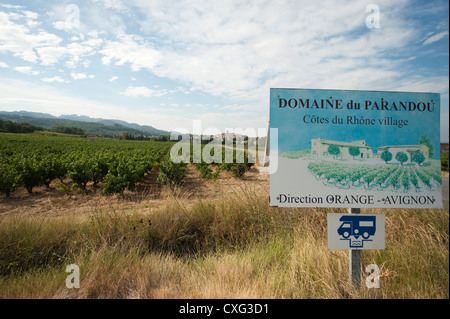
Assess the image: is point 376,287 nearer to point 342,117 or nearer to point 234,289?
point 234,289

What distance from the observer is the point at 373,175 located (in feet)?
8.38

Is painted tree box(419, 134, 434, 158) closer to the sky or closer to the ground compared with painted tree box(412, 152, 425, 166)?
closer to the sky

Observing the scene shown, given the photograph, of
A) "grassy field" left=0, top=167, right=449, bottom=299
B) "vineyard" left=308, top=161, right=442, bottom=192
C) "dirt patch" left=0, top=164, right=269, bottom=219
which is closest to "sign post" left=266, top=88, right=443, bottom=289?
"vineyard" left=308, top=161, right=442, bottom=192

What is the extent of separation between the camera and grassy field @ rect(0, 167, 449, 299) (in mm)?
2387

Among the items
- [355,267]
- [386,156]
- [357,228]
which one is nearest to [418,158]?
[386,156]

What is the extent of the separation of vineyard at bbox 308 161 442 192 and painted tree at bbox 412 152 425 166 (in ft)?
0.19

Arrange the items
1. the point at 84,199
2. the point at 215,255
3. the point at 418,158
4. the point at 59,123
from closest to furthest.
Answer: the point at 418,158 < the point at 215,255 < the point at 84,199 < the point at 59,123

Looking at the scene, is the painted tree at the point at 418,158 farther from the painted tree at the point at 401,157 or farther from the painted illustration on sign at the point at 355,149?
the painted tree at the point at 401,157

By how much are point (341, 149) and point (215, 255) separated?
2.43 m

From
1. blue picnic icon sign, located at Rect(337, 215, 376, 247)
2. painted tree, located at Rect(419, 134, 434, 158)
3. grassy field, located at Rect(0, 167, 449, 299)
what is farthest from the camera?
painted tree, located at Rect(419, 134, 434, 158)

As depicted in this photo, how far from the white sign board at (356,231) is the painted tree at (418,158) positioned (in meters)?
0.78

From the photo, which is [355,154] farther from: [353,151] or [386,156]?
[386,156]

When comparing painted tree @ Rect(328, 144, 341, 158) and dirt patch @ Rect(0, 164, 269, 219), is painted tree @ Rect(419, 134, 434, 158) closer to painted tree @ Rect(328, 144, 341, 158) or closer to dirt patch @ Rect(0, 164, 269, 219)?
painted tree @ Rect(328, 144, 341, 158)

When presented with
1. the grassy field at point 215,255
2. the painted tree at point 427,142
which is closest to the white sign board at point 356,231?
the grassy field at point 215,255
